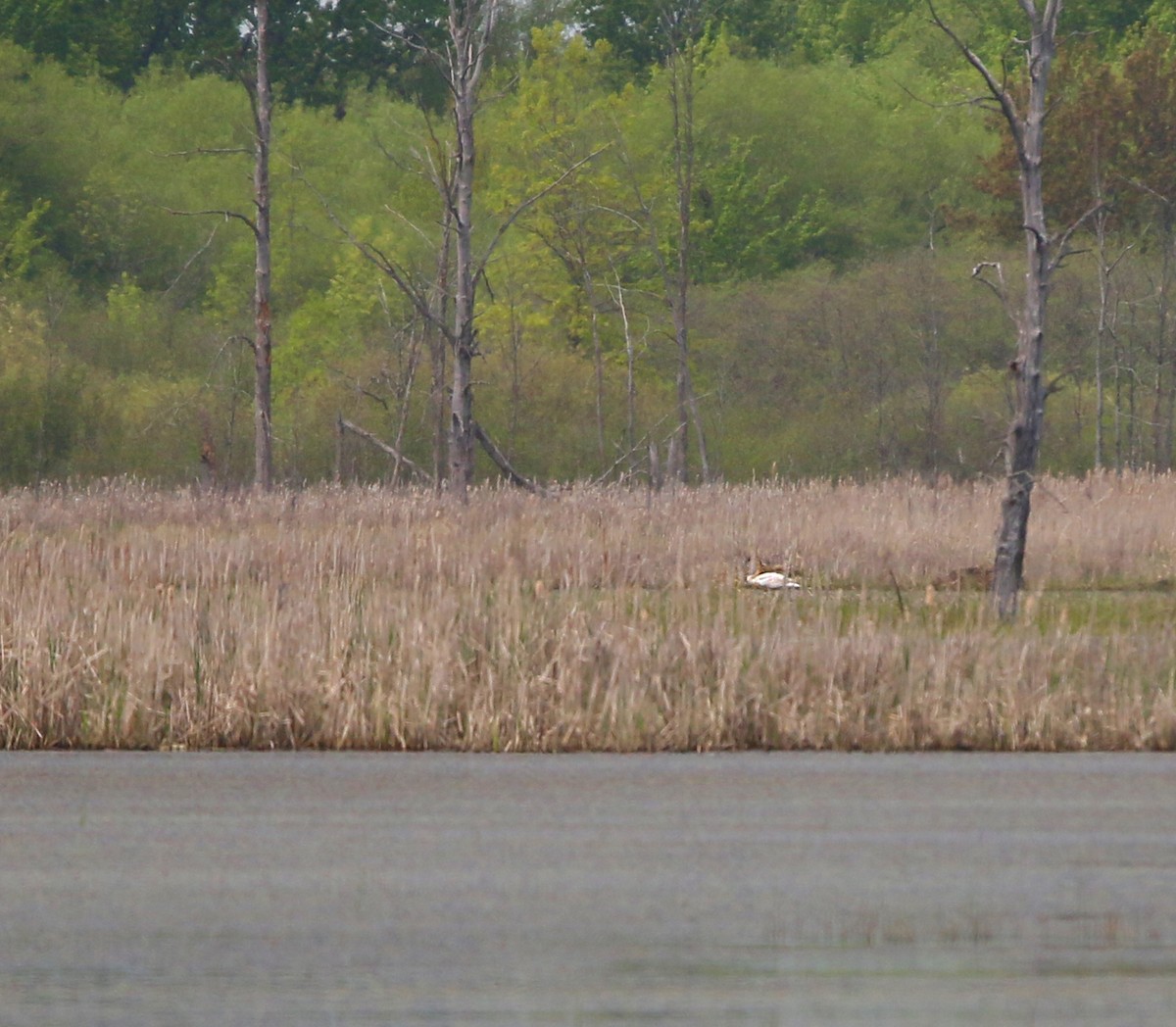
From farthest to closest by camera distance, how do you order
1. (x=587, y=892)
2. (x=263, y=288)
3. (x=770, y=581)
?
1. (x=263, y=288)
2. (x=770, y=581)
3. (x=587, y=892)

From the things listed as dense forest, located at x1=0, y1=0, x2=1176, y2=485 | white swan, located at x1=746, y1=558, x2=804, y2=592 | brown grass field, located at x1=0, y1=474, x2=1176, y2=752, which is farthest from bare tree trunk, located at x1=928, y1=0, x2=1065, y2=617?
dense forest, located at x1=0, y1=0, x2=1176, y2=485

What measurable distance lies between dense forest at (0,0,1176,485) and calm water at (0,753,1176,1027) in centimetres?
2281

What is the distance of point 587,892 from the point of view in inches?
280

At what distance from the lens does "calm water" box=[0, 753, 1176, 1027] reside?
577cm

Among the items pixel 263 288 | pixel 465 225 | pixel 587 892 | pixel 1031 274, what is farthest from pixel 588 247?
pixel 587 892

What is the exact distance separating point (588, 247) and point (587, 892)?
132ft

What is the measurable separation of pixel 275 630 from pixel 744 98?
4812 centimetres

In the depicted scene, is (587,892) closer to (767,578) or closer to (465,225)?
(767,578)

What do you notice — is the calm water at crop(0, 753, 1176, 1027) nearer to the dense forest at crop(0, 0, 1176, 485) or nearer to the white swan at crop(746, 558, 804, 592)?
the white swan at crop(746, 558, 804, 592)

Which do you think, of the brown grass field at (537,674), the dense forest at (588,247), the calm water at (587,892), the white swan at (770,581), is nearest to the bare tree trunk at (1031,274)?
the brown grass field at (537,674)

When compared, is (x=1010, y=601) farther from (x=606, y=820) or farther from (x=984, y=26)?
(x=984, y=26)

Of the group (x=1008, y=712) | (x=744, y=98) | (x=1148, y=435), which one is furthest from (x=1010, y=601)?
(x=744, y=98)

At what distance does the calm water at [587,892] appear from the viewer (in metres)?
5.77

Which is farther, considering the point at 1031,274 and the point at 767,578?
the point at 767,578
